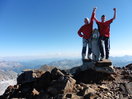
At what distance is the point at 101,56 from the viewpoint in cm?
1455

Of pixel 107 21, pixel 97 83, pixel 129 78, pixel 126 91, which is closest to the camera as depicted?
pixel 126 91

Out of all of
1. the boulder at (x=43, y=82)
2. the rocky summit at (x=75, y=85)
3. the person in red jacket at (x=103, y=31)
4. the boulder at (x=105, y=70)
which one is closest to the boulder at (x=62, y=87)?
the rocky summit at (x=75, y=85)

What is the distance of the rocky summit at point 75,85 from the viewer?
9.53 metres

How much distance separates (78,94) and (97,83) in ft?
9.39

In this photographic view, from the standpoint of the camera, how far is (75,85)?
10727 millimetres

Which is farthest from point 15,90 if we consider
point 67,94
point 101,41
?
point 101,41

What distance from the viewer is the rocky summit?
31.3 feet

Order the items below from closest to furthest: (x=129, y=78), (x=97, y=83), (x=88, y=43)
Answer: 1. (x=97, y=83)
2. (x=129, y=78)
3. (x=88, y=43)

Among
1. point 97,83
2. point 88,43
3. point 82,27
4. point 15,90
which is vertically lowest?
point 15,90

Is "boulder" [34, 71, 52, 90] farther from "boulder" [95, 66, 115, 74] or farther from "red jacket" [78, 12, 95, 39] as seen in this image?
"red jacket" [78, 12, 95, 39]

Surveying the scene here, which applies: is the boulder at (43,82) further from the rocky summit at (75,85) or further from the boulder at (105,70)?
the boulder at (105,70)

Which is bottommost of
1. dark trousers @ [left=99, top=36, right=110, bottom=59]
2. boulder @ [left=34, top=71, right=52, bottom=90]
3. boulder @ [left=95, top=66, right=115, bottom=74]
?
boulder @ [left=34, top=71, right=52, bottom=90]

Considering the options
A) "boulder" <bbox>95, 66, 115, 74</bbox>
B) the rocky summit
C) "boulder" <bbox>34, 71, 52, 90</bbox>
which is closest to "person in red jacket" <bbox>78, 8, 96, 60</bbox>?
the rocky summit

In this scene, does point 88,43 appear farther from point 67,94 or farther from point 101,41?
point 67,94
